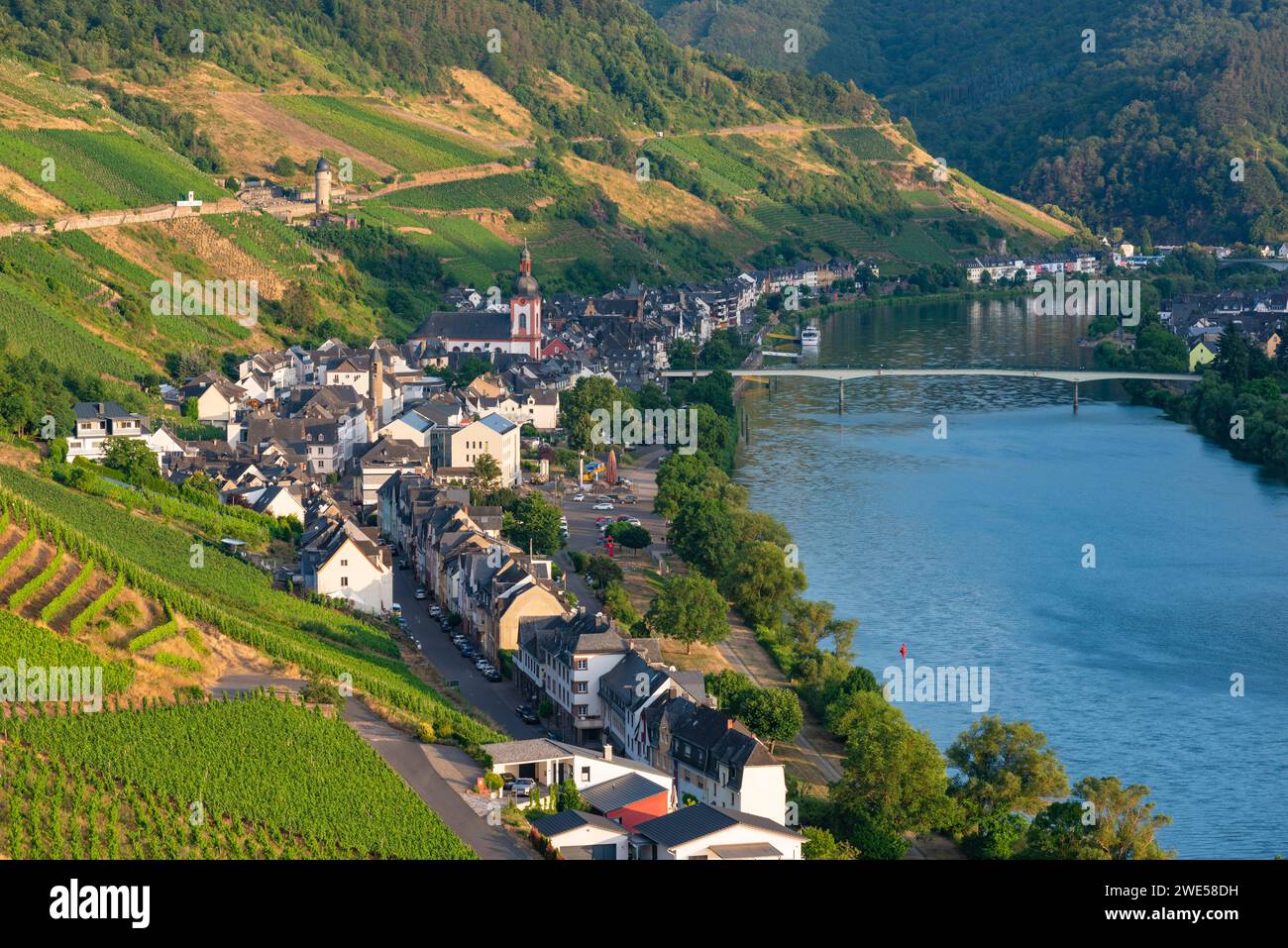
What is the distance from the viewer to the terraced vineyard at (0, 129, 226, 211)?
240ft

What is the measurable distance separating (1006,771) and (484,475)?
22.4 metres

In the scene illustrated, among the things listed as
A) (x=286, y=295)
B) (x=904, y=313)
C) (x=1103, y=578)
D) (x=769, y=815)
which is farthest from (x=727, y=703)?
(x=904, y=313)

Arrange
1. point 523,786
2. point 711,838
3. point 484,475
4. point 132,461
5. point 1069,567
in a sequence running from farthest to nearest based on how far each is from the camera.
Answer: point 484,475
point 1069,567
point 132,461
point 523,786
point 711,838

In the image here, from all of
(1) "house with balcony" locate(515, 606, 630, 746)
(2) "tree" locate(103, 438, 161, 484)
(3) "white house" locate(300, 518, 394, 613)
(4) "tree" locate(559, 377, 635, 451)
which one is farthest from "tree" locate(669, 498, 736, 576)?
(4) "tree" locate(559, 377, 635, 451)

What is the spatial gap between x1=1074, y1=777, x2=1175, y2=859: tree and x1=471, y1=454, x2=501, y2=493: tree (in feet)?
77.0

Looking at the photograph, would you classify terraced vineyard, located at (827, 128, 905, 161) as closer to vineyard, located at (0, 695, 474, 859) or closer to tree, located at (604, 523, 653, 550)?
tree, located at (604, 523, 653, 550)

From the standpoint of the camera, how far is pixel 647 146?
127375 mm

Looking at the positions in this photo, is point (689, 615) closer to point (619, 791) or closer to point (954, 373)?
point (619, 791)

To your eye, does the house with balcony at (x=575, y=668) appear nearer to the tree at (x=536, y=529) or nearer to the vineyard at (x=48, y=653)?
the vineyard at (x=48, y=653)

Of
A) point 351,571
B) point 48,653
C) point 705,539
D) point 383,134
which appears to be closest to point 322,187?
point 383,134

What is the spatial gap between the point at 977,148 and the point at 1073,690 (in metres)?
163

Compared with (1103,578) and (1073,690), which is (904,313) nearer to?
(1103,578)

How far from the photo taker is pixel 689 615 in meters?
A: 34.0

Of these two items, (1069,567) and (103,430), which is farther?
(103,430)
